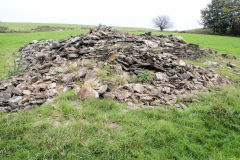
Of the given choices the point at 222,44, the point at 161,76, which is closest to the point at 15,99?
the point at 161,76

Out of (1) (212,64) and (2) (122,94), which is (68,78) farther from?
(1) (212,64)

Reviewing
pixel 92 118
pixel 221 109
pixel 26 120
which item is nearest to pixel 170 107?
pixel 221 109

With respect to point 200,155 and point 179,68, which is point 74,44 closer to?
point 179,68

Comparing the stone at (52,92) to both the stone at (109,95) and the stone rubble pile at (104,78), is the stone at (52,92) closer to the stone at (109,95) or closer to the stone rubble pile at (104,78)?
the stone rubble pile at (104,78)

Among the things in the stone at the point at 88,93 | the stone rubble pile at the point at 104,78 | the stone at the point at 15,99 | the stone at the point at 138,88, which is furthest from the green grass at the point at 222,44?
the stone at the point at 15,99

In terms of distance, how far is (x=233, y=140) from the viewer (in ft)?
11.1

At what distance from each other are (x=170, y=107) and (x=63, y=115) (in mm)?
3568

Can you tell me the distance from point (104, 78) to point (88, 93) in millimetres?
1280

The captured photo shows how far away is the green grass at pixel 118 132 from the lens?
119 inches

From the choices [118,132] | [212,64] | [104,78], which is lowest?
[118,132]

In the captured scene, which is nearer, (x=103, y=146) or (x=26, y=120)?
(x=103, y=146)

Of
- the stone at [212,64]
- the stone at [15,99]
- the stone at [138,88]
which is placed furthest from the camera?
the stone at [212,64]

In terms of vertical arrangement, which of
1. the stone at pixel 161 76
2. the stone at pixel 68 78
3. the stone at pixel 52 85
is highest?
the stone at pixel 161 76

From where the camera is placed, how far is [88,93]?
502 centimetres
